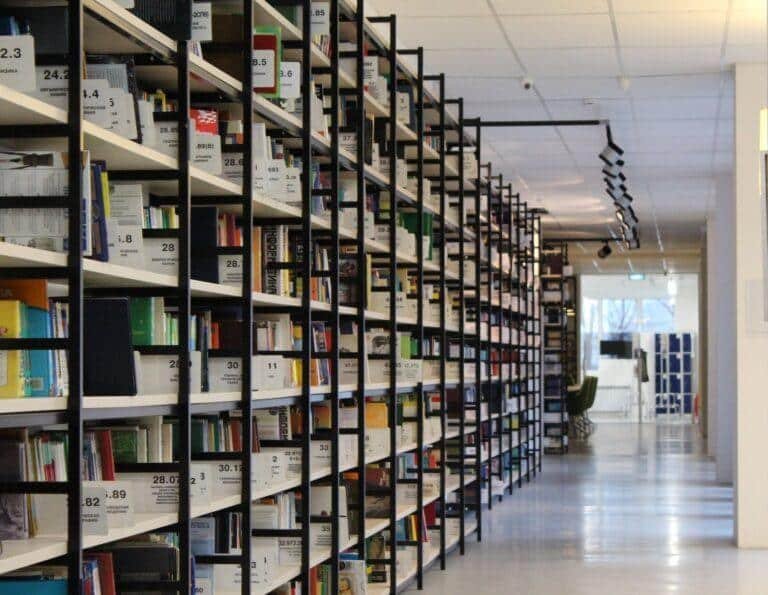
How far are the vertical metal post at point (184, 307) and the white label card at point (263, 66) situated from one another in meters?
0.78

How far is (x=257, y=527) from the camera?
18.4ft

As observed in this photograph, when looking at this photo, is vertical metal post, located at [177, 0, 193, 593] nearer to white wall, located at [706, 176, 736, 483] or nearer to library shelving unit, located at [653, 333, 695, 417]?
white wall, located at [706, 176, 736, 483]

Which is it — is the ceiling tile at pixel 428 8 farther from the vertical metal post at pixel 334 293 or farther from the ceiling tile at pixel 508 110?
the ceiling tile at pixel 508 110

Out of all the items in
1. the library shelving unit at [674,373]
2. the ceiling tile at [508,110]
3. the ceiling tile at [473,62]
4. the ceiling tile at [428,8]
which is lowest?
the library shelving unit at [674,373]

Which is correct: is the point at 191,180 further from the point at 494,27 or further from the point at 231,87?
the point at 494,27

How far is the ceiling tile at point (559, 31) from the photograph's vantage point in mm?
8531

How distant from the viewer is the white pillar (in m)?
9.80

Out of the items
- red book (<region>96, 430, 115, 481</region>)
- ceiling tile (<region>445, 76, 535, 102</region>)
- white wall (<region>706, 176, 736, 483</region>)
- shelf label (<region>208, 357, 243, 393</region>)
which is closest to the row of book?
red book (<region>96, 430, 115, 481</region>)

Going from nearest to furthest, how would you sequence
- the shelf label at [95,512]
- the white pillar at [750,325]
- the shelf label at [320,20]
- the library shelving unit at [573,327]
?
the shelf label at [95,512]
the shelf label at [320,20]
the white pillar at [750,325]
the library shelving unit at [573,327]

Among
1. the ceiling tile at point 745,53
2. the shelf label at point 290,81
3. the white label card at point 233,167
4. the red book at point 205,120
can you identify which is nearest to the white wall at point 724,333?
the ceiling tile at point 745,53

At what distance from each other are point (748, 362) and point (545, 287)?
41.0 ft

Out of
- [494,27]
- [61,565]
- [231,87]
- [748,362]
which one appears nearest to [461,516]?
[748,362]

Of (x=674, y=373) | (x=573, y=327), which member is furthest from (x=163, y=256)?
(x=674, y=373)

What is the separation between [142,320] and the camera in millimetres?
4336
